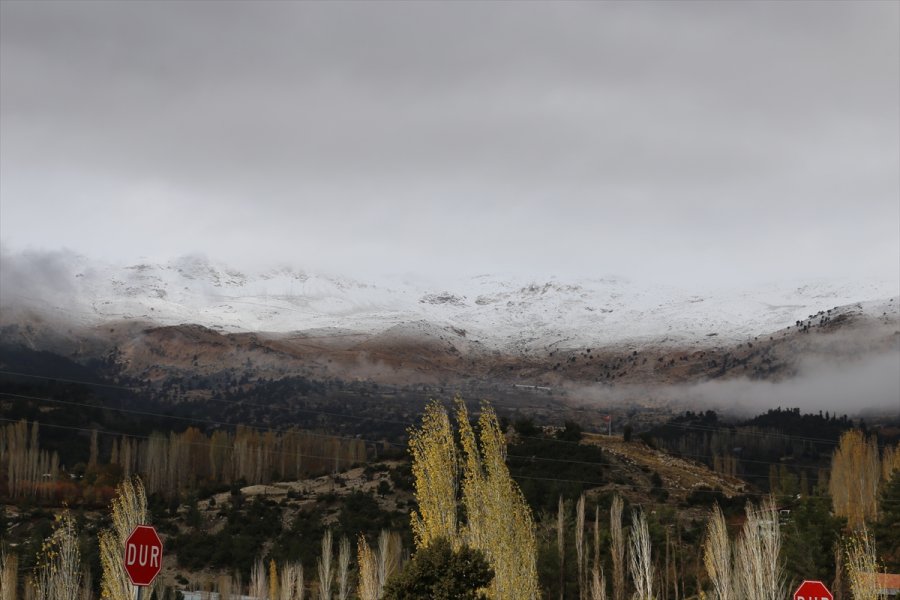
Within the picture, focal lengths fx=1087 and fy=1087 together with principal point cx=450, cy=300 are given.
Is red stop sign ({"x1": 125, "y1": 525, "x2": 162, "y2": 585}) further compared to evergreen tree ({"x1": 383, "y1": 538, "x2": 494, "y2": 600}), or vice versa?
evergreen tree ({"x1": 383, "y1": 538, "x2": 494, "y2": 600})

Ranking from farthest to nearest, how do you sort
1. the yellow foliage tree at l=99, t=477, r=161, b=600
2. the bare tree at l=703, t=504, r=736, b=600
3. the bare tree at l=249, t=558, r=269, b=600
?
the bare tree at l=249, t=558, r=269, b=600
the bare tree at l=703, t=504, r=736, b=600
the yellow foliage tree at l=99, t=477, r=161, b=600

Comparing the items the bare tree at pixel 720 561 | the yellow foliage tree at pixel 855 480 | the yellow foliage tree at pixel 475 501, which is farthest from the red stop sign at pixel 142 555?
the yellow foliage tree at pixel 855 480

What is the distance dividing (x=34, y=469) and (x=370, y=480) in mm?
39436

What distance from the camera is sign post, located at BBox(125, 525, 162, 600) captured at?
2273 centimetres

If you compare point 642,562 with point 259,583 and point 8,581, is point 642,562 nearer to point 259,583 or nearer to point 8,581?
point 259,583

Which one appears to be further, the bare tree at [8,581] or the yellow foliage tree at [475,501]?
the bare tree at [8,581]

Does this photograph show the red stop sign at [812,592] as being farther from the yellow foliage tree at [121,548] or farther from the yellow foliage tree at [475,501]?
the yellow foliage tree at [121,548]

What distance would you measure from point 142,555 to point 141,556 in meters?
0.04

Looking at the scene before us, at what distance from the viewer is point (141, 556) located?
22875mm

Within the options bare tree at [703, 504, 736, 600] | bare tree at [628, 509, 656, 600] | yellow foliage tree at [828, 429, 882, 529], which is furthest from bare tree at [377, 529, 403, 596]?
yellow foliage tree at [828, 429, 882, 529]

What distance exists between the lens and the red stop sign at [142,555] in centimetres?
2273

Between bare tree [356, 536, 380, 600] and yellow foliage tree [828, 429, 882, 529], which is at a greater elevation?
yellow foliage tree [828, 429, 882, 529]

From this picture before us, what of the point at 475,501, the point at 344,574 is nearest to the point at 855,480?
the point at 344,574

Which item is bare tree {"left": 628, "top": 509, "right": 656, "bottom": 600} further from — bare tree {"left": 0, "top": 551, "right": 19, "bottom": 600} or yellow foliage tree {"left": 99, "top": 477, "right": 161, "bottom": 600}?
bare tree {"left": 0, "top": 551, "right": 19, "bottom": 600}
